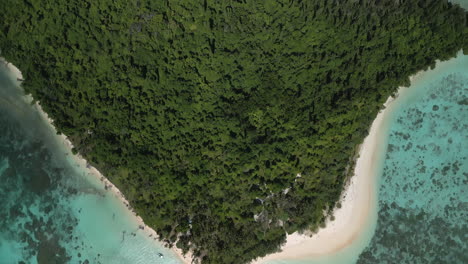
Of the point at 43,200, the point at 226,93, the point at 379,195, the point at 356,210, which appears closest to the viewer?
the point at 226,93

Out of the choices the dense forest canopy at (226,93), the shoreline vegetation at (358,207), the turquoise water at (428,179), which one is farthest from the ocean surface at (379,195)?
the dense forest canopy at (226,93)

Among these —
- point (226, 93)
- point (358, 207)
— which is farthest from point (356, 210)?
point (226, 93)

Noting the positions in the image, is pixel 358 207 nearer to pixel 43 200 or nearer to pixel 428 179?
pixel 428 179

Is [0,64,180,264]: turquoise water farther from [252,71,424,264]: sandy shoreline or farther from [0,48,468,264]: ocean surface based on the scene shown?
[252,71,424,264]: sandy shoreline

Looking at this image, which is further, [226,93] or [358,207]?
[358,207]

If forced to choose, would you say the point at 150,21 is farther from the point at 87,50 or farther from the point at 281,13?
the point at 281,13

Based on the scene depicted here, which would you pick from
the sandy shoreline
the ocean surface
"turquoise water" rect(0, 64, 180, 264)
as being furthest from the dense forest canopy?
"turquoise water" rect(0, 64, 180, 264)

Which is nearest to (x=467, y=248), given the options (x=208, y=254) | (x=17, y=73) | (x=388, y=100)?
(x=388, y=100)
